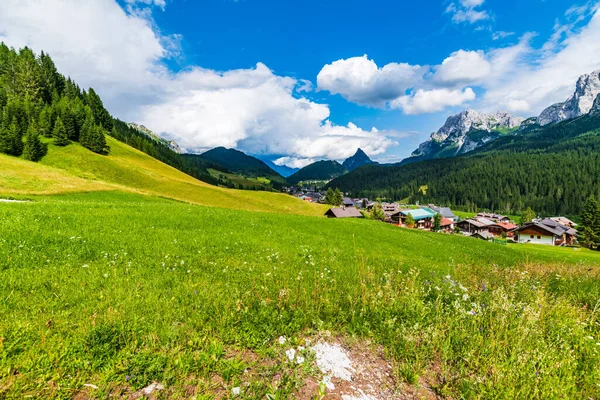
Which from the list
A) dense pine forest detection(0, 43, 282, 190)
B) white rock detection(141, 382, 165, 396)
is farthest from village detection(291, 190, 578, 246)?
white rock detection(141, 382, 165, 396)

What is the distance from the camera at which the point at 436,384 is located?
175 inches

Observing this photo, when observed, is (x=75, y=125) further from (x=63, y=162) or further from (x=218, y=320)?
(x=218, y=320)

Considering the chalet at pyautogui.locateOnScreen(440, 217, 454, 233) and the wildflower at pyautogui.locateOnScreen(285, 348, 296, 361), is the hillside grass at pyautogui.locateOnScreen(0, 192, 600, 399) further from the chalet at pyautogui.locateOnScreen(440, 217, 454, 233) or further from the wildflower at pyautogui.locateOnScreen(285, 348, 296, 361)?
the chalet at pyautogui.locateOnScreen(440, 217, 454, 233)

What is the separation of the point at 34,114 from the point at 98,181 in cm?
5165

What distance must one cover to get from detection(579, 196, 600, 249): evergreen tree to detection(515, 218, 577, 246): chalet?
1970cm

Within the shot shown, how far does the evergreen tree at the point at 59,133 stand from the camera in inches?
2820

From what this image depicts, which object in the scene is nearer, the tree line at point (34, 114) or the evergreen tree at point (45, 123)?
the tree line at point (34, 114)

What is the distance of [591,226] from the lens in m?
84.9

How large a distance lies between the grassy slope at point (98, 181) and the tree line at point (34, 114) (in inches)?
170

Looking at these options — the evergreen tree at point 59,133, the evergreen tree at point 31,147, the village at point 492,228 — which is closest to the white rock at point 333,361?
the evergreen tree at point 31,147

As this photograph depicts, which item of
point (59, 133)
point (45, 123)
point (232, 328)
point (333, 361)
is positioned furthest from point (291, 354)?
point (45, 123)

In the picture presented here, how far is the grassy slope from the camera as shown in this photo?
1574 inches

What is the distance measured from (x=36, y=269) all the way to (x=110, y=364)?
5550 mm

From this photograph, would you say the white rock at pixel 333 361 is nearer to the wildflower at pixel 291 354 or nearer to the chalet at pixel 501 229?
the wildflower at pixel 291 354
